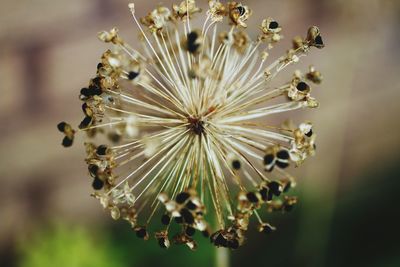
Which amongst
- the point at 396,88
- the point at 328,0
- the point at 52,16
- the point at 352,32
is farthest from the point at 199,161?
the point at 396,88

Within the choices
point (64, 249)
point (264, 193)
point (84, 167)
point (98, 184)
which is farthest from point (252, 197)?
point (84, 167)

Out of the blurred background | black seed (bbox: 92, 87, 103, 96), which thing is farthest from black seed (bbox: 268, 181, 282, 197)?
the blurred background

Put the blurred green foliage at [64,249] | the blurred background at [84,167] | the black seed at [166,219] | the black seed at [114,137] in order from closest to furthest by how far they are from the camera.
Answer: the black seed at [114,137], the black seed at [166,219], the blurred green foliage at [64,249], the blurred background at [84,167]

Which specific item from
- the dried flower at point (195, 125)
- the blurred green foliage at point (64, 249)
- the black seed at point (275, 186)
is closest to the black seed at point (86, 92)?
the dried flower at point (195, 125)

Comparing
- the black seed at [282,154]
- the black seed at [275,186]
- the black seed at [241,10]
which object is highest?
the black seed at [241,10]

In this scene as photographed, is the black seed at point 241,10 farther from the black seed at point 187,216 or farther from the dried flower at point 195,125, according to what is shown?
the black seed at point 187,216

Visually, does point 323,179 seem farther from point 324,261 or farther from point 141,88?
point 141,88

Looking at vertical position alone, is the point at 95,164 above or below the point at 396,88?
below

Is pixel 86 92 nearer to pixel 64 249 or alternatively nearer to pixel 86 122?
pixel 86 122
